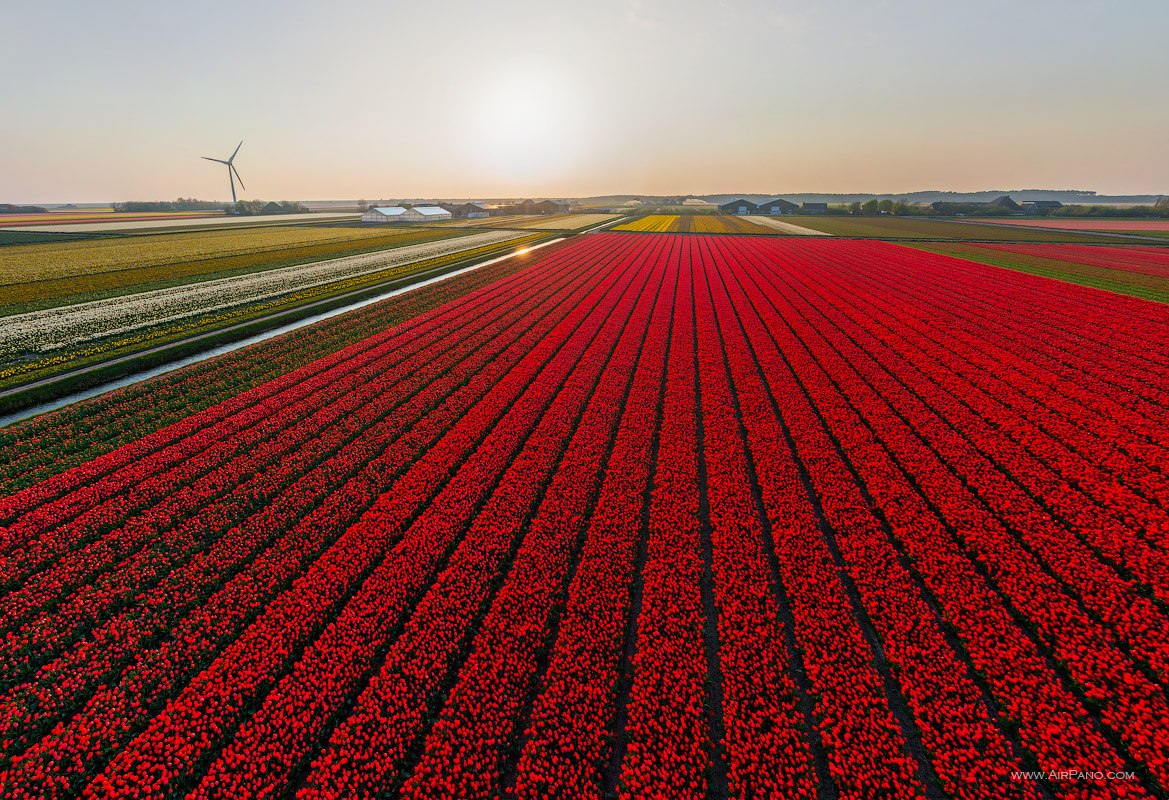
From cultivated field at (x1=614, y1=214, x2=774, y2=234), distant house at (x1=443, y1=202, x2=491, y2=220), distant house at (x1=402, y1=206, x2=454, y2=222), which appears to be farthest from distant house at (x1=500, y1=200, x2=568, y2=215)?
cultivated field at (x1=614, y1=214, x2=774, y2=234)

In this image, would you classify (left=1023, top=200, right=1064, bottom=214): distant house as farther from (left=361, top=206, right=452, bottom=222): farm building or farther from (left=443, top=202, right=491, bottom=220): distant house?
(left=361, top=206, right=452, bottom=222): farm building

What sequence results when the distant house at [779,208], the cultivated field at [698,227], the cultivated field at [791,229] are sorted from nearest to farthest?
the cultivated field at [791,229]
the cultivated field at [698,227]
the distant house at [779,208]

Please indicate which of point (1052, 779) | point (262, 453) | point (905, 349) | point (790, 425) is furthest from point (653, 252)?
point (1052, 779)

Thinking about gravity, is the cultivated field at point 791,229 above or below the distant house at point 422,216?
below

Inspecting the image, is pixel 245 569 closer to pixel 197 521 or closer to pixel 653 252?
pixel 197 521

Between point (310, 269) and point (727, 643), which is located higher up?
point (310, 269)

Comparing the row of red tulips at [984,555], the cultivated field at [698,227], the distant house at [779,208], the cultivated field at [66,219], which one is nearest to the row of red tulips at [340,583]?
the row of red tulips at [984,555]

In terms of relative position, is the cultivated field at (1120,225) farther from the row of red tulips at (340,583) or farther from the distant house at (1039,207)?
the row of red tulips at (340,583)
